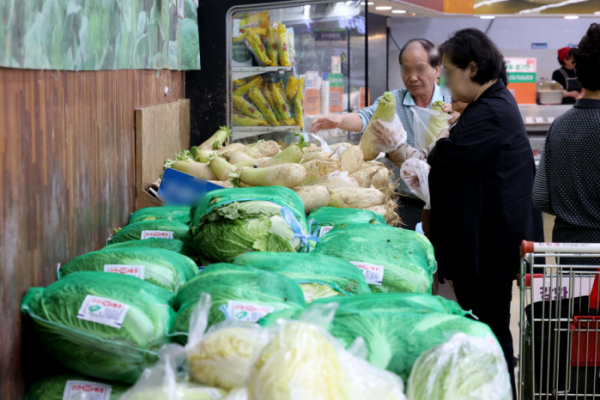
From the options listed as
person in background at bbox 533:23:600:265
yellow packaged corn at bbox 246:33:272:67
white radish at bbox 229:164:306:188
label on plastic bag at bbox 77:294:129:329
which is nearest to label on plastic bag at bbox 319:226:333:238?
white radish at bbox 229:164:306:188

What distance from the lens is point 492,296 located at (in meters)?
2.88

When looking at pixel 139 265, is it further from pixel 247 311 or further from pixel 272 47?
pixel 272 47

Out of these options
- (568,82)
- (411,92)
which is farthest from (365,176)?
(568,82)

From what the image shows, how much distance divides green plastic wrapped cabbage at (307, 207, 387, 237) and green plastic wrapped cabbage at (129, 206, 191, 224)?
1.62 ft

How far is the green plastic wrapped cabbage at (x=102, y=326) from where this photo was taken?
1.13 metres

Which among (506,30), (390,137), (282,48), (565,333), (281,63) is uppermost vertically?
(506,30)

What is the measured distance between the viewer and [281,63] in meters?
4.04

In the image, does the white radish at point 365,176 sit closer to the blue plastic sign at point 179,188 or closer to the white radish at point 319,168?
the white radish at point 319,168

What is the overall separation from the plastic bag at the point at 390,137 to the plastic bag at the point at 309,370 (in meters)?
2.44

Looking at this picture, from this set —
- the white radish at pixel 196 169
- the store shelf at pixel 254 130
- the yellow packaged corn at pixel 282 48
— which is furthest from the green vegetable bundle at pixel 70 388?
the yellow packaged corn at pixel 282 48

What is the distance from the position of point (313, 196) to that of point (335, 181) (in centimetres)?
25

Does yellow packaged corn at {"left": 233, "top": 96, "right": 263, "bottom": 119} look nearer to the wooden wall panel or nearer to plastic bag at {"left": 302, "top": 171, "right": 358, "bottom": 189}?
plastic bag at {"left": 302, "top": 171, "right": 358, "bottom": 189}

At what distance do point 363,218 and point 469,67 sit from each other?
1071mm

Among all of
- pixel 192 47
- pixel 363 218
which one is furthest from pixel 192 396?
pixel 192 47
